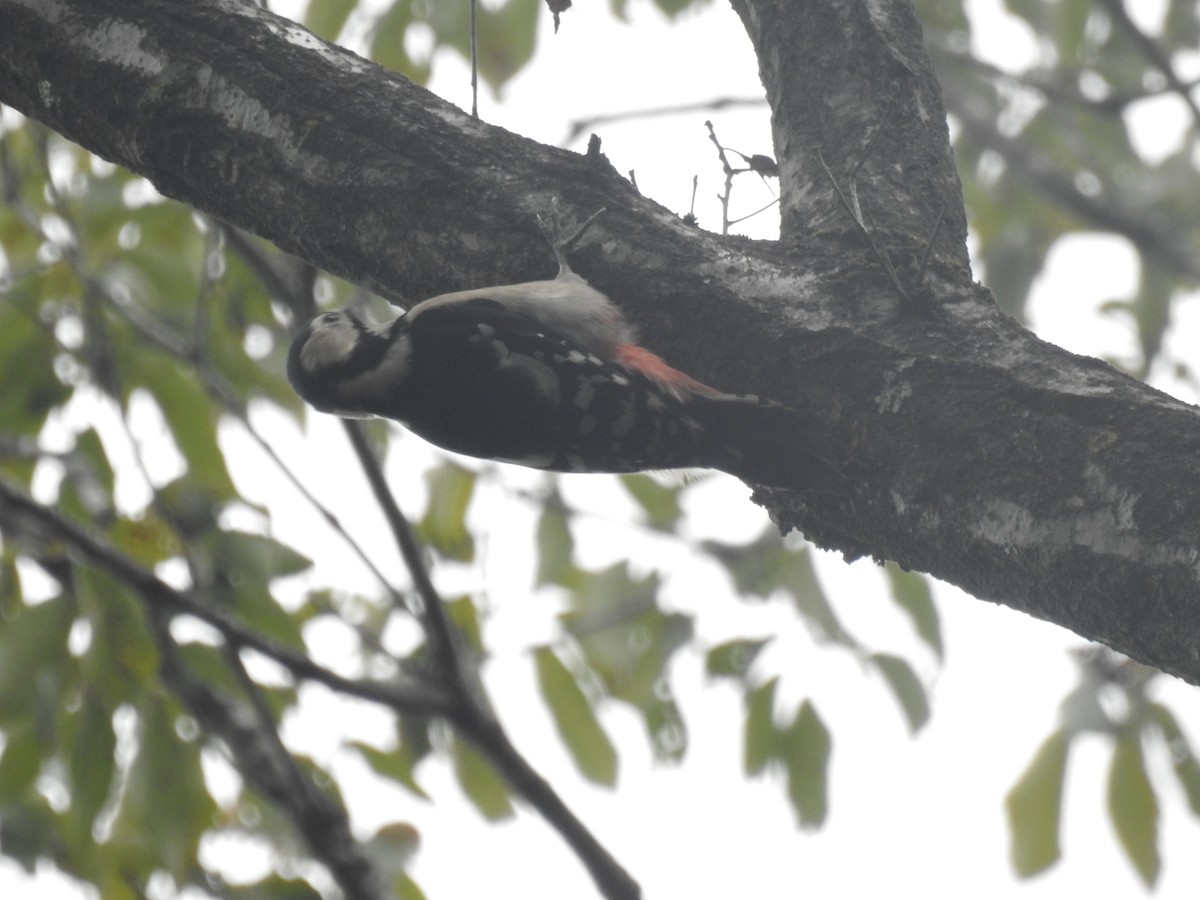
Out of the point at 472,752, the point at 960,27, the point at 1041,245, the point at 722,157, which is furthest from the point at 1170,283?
the point at 472,752

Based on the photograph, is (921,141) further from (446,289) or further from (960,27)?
(960,27)

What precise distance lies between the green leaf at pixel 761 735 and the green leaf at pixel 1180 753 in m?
0.94

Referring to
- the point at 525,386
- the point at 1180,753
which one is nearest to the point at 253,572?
the point at 525,386

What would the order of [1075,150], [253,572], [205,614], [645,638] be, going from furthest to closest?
[1075,150], [645,638], [253,572], [205,614]

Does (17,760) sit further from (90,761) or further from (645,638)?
(645,638)

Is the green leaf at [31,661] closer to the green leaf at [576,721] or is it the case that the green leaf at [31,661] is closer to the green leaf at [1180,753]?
the green leaf at [576,721]

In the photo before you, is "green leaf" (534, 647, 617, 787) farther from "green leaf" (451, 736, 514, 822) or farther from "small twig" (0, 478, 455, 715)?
"small twig" (0, 478, 455, 715)

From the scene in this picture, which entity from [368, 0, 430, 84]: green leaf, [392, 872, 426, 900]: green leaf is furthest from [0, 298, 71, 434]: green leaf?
[368, 0, 430, 84]: green leaf

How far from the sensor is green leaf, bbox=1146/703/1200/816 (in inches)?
127

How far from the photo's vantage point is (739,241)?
252cm

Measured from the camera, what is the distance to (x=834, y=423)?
7.25 feet

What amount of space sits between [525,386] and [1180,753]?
1.93 metres

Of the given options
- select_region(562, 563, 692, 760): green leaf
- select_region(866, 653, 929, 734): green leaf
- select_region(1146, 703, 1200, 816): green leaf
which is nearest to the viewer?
select_region(1146, 703, 1200, 816): green leaf

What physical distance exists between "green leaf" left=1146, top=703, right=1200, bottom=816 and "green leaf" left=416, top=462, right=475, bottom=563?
82.8 inches
